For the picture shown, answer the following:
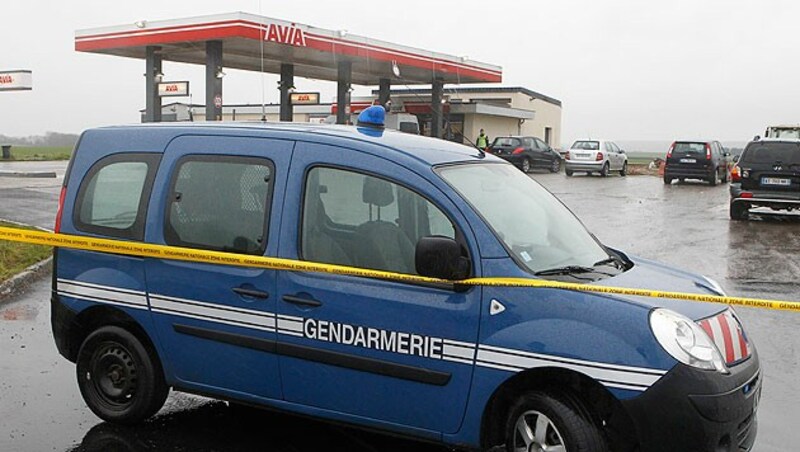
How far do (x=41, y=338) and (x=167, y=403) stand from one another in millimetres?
2257

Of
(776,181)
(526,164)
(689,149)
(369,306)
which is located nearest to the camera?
(369,306)

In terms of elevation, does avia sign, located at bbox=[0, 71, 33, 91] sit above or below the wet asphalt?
above

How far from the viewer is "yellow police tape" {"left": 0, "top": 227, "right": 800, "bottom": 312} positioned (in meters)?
4.13

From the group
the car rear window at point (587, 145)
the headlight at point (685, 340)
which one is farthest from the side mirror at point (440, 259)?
the car rear window at point (587, 145)

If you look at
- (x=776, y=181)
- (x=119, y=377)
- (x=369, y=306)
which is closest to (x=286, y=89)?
(x=776, y=181)

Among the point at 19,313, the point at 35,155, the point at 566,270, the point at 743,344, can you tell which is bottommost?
the point at 19,313

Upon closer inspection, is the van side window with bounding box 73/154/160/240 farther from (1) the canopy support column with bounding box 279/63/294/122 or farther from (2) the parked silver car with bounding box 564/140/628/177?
(2) the parked silver car with bounding box 564/140/628/177

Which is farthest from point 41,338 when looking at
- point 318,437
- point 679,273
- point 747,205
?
point 747,205

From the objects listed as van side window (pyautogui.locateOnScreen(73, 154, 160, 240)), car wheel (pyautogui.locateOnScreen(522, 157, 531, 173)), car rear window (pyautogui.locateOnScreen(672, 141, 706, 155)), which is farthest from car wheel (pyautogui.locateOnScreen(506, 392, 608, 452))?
car wheel (pyautogui.locateOnScreen(522, 157, 531, 173))

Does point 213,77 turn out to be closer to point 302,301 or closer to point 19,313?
point 19,313

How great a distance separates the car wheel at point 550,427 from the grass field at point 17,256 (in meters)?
7.23

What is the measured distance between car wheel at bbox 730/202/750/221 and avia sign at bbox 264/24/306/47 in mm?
14255

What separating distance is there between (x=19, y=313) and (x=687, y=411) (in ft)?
21.9

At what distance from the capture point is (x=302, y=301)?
15.0ft
